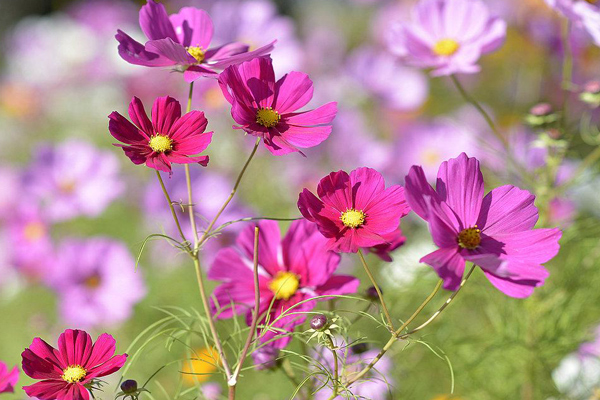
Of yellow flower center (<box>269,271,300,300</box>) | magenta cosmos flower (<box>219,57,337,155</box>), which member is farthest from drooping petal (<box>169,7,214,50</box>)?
yellow flower center (<box>269,271,300,300</box>)

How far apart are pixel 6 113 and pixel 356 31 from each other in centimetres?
163

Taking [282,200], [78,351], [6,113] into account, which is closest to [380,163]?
[282,200]

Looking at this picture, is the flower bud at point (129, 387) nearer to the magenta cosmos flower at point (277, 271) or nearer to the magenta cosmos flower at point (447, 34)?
the magenta cosmos flower at point (277, 271)

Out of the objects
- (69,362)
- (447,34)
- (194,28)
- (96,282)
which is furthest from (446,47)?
(96,282)

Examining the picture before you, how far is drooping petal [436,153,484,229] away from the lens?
456mm

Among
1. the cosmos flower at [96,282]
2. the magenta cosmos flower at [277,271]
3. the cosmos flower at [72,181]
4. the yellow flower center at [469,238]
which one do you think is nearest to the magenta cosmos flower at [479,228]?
the yellow flower center at [469,238]

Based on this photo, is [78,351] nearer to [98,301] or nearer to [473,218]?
[473,218]

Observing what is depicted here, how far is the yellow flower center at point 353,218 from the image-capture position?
0.46 meters

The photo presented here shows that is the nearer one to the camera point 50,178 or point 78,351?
point 78,351

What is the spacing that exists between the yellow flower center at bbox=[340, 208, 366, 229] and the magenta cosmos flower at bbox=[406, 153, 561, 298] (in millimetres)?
53

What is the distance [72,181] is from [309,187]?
0.57 metres

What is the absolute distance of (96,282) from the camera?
1.34 meters

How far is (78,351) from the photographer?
452 millimetres

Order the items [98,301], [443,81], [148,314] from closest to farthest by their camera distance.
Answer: [98,301], [148,314], [443,81]
